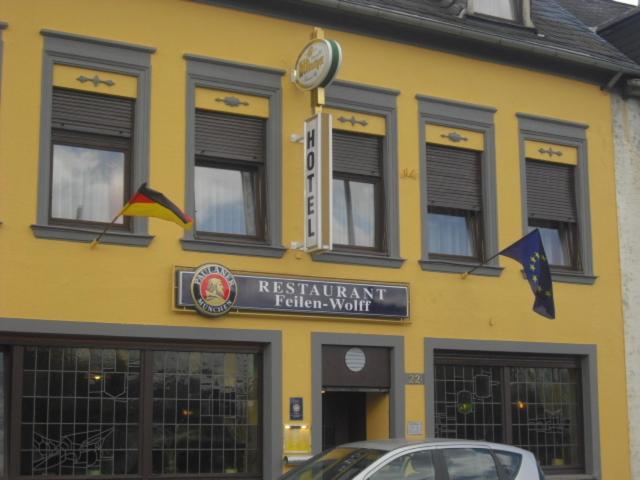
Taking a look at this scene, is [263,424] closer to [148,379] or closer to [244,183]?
[148,379]

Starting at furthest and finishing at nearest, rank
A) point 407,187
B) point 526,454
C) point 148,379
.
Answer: point 407,187 → point 148,379 → point 526,454

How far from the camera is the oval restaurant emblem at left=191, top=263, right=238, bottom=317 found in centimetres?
1451

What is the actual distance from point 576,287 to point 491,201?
2.07 m

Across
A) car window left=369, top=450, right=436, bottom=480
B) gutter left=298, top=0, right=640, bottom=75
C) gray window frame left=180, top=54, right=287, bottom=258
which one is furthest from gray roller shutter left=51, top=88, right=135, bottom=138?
car window left=369, top=450, right=436, bottom=480

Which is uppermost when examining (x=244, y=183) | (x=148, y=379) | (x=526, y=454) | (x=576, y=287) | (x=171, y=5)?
(x=171, y=5)

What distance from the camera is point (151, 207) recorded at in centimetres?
1332

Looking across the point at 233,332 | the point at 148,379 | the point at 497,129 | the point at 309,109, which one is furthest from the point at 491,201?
the point at 148,379

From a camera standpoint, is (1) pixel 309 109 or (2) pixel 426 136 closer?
(1) pixel 309 109

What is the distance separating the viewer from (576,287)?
59.4 ft

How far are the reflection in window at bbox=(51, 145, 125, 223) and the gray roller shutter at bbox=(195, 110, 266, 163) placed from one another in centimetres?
119

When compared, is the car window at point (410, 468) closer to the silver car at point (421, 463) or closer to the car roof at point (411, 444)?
the silver car at point (421, 463)

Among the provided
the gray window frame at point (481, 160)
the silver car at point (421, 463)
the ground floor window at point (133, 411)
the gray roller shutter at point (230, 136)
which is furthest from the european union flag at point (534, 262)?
the silver car at point (421, 463)

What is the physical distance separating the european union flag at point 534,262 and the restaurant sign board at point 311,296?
1.68 meters

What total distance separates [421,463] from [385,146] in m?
6.50
